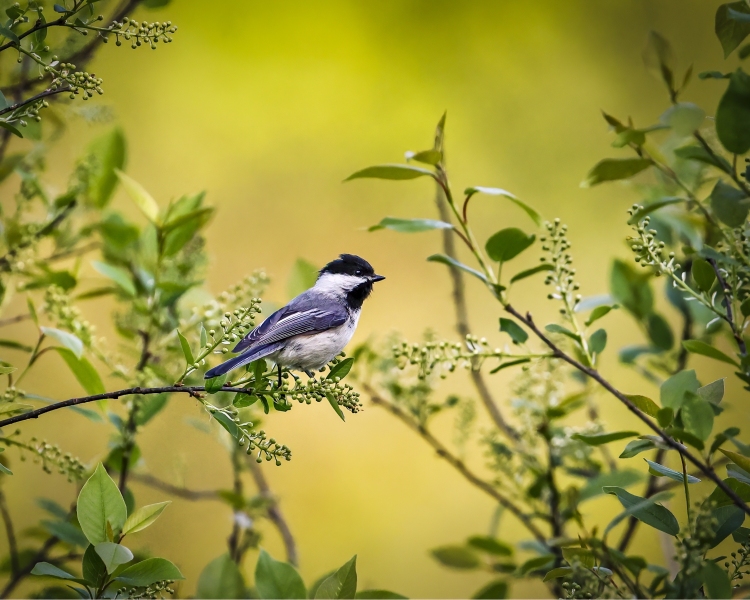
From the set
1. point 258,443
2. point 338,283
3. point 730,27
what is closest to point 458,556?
point 338,283

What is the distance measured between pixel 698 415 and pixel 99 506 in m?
0.71

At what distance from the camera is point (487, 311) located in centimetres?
288

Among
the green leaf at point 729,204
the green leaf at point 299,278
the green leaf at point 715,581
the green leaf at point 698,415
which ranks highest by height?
the green leaf at point 299,278

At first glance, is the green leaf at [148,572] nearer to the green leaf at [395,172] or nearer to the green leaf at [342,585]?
the green leaf at [342,585]

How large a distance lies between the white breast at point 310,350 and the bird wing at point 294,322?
0.06 ft

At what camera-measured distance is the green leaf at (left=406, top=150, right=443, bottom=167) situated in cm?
96

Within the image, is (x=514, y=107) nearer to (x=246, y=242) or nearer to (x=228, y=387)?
(x=246, y=242)

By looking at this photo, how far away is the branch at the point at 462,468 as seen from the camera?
4.66ft

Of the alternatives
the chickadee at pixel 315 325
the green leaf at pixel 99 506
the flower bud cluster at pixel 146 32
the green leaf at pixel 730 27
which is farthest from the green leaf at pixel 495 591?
the flower bud cluster at pixel 146 32

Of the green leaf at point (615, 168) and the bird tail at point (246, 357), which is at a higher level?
the green leaf at point (615, 168)

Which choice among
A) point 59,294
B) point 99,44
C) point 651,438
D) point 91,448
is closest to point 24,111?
point 59,294

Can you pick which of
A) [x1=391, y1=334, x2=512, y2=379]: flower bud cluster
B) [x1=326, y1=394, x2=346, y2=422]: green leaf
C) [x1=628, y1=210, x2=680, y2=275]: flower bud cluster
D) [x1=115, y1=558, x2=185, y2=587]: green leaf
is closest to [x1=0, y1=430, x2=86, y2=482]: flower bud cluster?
[x1=115, y1=558, x2=185, y2=587]: green leaf

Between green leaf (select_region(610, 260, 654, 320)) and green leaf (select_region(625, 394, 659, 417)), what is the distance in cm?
69

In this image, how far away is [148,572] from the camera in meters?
0.80
